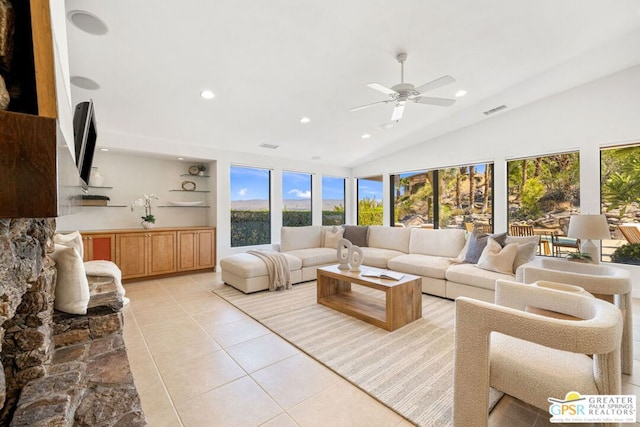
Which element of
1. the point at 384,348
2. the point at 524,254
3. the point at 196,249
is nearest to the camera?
the point at 384,348

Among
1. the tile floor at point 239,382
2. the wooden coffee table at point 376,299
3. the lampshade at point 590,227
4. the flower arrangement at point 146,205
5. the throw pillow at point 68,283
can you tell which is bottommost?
the tile floor at point 239,382

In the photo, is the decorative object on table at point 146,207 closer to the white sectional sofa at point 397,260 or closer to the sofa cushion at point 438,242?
the white sectional sofa at point 397,260

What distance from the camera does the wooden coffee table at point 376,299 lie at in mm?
2729

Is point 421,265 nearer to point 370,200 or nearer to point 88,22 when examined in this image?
point 370,200

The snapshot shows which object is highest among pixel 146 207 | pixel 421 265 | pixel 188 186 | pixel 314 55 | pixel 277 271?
pixel 314 55

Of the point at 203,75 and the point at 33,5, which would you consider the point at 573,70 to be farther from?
the point at 33,5

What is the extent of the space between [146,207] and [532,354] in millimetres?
5692

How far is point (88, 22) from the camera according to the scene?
7.37ft

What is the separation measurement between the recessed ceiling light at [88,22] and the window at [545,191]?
5778 mm

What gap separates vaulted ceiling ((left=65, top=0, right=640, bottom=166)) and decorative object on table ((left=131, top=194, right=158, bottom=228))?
983 mm

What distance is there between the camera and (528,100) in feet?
13.9

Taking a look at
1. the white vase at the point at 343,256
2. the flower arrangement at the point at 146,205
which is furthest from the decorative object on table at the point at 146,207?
the white vase at the point at 343,256

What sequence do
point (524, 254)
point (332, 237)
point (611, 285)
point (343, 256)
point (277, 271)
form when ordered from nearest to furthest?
point (611, 285)
point (524, 254)
point (343, 256)
point (277, 271)
point (332, 237)

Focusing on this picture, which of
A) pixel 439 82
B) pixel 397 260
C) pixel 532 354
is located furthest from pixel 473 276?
pixel 439 82
